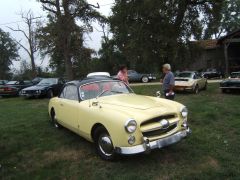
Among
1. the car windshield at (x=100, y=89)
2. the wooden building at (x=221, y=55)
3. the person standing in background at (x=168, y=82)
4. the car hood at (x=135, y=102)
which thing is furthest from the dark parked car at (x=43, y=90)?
the wooden building at (x=221, y=55)

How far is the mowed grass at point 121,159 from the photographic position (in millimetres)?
5289

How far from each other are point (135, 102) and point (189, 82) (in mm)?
11457

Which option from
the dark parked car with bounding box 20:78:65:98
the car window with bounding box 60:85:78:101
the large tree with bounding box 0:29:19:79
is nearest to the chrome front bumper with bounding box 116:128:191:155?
the car window with bounding box 60:85:78:101

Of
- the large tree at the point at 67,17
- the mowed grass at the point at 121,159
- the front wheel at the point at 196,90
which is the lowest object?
the mowed grass at the point at 121,159

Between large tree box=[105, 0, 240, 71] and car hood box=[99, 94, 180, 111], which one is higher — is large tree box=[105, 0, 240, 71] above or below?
above

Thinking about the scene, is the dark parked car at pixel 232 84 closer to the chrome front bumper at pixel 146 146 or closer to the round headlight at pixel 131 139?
the chrome front bumper at pixel 146 146

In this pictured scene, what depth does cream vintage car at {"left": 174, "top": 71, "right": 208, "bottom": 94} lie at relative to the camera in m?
17.0

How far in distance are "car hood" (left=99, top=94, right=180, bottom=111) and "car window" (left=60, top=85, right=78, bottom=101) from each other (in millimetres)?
933

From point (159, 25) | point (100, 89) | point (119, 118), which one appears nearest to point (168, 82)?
point (100, 89)

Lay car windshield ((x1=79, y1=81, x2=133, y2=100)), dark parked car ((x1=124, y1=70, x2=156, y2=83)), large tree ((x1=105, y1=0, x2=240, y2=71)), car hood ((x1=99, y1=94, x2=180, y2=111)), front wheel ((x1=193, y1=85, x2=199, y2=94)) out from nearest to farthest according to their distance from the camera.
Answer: car hood ((x1=99, y1=94, x2=180, y2=111)), car windshield ((x1=79, y1=81, x2=133, y2=100)), front wheel ((x1=193, y1=85, x2=199, y2=94)), large tree ((x1=105, y1=0, x2=240, y2=71)), dark parked car ((x1=124, y1=70, x2=156, y2=83))

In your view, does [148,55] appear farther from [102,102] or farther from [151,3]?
[102,102]

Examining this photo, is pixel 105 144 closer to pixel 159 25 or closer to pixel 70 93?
pixel 70 93

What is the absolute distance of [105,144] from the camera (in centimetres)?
581

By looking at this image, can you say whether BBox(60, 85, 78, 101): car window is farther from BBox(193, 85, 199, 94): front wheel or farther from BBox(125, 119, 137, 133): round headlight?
BBox(193, 85, 199, 94): front wheel
